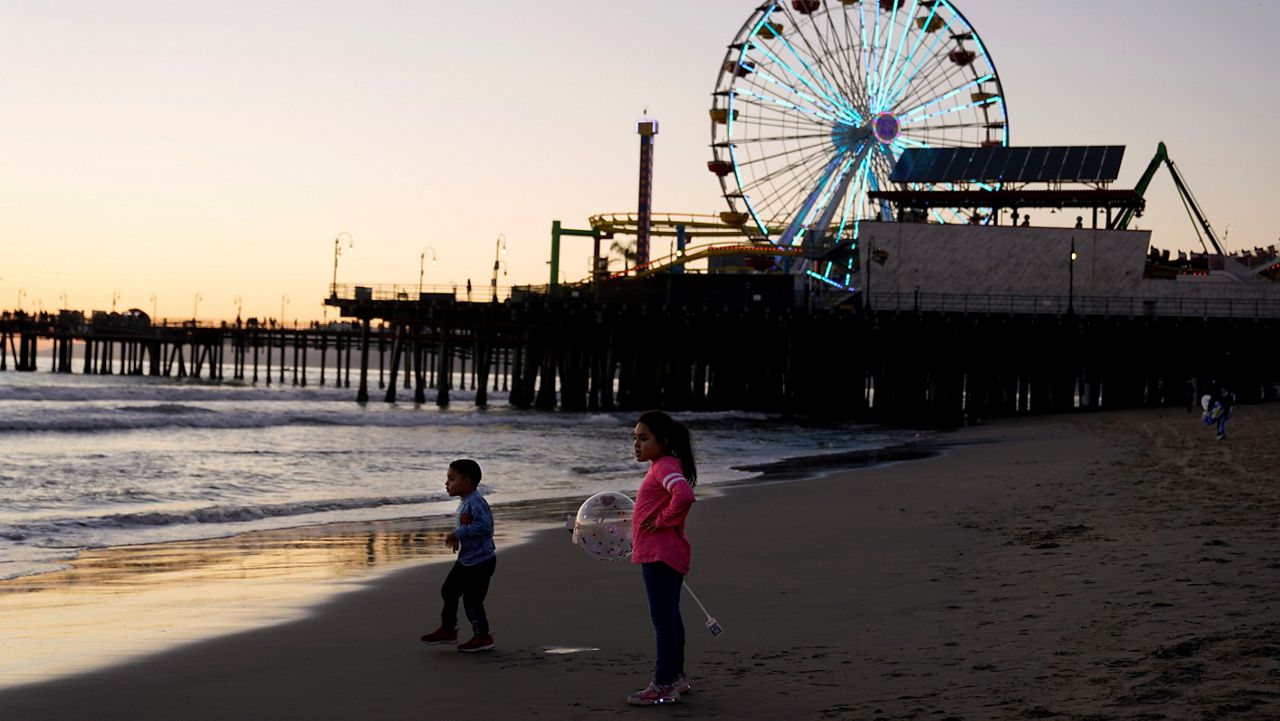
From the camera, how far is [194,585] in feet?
32.7

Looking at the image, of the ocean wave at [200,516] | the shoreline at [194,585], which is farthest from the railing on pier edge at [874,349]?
the shoreline at [194,585]

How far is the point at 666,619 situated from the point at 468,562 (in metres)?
1.78

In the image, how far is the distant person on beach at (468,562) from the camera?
Answer: 286 inches

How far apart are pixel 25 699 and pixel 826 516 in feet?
31.8

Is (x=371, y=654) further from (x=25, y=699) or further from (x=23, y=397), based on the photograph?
(x=23, y=397)

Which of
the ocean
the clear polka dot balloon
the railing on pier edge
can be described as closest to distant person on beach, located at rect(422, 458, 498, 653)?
the clear polka dot balloon

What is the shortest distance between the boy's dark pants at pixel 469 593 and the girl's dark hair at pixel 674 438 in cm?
162

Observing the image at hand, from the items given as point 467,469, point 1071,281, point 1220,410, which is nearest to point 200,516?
point 467,469

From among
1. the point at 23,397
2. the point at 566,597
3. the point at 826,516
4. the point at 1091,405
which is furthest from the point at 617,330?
the point at 566,597

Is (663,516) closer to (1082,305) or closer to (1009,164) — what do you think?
(1082,305)

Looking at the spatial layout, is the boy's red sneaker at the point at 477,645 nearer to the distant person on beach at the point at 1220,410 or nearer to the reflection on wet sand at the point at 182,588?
the reflection on wet sand at the point at 182,588

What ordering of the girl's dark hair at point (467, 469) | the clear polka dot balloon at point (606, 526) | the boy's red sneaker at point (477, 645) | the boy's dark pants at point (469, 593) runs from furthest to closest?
the girl's dark hair at point (467, 469) < the boy's dark pants at point (469, 593) < the boy's red sneaker at point (477, 645) < the clear polka dot balloon at point (606, 526)

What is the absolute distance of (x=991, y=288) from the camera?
197ft

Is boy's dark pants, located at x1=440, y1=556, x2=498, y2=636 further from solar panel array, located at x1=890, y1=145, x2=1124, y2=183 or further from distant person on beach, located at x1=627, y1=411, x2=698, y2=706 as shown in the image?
solar panel array, located at x1=890, y1=145, x2=1124, y2=183
